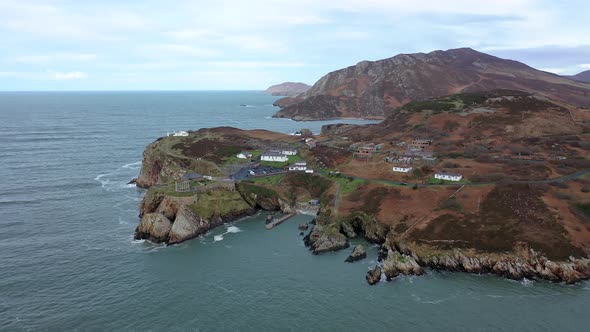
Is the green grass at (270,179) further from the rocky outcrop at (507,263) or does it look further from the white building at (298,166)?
the rocky outcrop at (507,263)

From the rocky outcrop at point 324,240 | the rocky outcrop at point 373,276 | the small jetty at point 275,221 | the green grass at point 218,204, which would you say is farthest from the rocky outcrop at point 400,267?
the green grass at point 218,204

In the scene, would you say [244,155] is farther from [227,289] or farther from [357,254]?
[227,289]

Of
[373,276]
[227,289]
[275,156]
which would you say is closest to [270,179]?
[275,156]

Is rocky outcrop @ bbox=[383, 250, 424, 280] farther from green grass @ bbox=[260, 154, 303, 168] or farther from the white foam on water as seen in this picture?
green grass @ bbox=[260, 154, 303, 168]

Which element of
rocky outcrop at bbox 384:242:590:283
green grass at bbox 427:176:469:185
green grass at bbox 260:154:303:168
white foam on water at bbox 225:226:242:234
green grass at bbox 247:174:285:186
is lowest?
white foam on water at bbox 225:226:242:234

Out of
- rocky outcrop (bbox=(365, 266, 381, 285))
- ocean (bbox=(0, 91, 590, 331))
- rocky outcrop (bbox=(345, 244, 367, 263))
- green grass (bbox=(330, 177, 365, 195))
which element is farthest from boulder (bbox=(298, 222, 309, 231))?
rocky outcrop (bbox=(365, 266, 381, 285))

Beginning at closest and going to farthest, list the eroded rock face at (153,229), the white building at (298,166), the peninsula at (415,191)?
the peninsula at (415,191)
the eroded rock face at (153,229)
the white building at (298,166)

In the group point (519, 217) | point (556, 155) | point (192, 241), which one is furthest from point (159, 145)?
point (556, 155)
